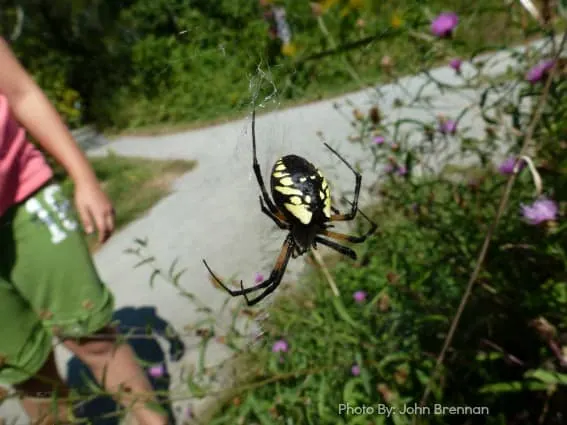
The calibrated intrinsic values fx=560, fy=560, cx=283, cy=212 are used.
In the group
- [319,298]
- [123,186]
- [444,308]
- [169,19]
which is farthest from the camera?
[123,186]

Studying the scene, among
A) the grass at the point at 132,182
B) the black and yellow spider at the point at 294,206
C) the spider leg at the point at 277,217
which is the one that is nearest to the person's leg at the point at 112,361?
the grass at the point at 132,182

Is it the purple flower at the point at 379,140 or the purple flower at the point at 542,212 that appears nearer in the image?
the purple flower at the point at 542,212

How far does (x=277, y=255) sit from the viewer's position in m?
0.74

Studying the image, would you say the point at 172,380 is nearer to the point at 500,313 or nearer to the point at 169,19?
the point at 500,313

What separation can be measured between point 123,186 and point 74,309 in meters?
2.61

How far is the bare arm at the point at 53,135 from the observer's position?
1294 millimetres

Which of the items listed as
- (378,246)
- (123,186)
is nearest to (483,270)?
(378,246)

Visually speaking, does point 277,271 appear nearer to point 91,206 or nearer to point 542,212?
point 542,212

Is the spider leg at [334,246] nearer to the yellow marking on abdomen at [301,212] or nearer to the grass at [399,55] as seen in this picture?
the yellow marking on abdomen at [301,212]

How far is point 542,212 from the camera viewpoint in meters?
1.06

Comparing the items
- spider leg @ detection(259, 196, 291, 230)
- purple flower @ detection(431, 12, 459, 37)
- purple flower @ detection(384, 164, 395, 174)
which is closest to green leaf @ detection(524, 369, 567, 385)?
spider leg @ detection(259, 196, 291, 230)

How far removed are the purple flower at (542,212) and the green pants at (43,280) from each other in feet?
3.15

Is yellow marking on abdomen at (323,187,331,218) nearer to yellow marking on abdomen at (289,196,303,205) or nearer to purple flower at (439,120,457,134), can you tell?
yellow marking on abdomen at (289,196,303,205)

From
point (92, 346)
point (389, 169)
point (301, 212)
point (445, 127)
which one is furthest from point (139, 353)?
point (301, 212)
